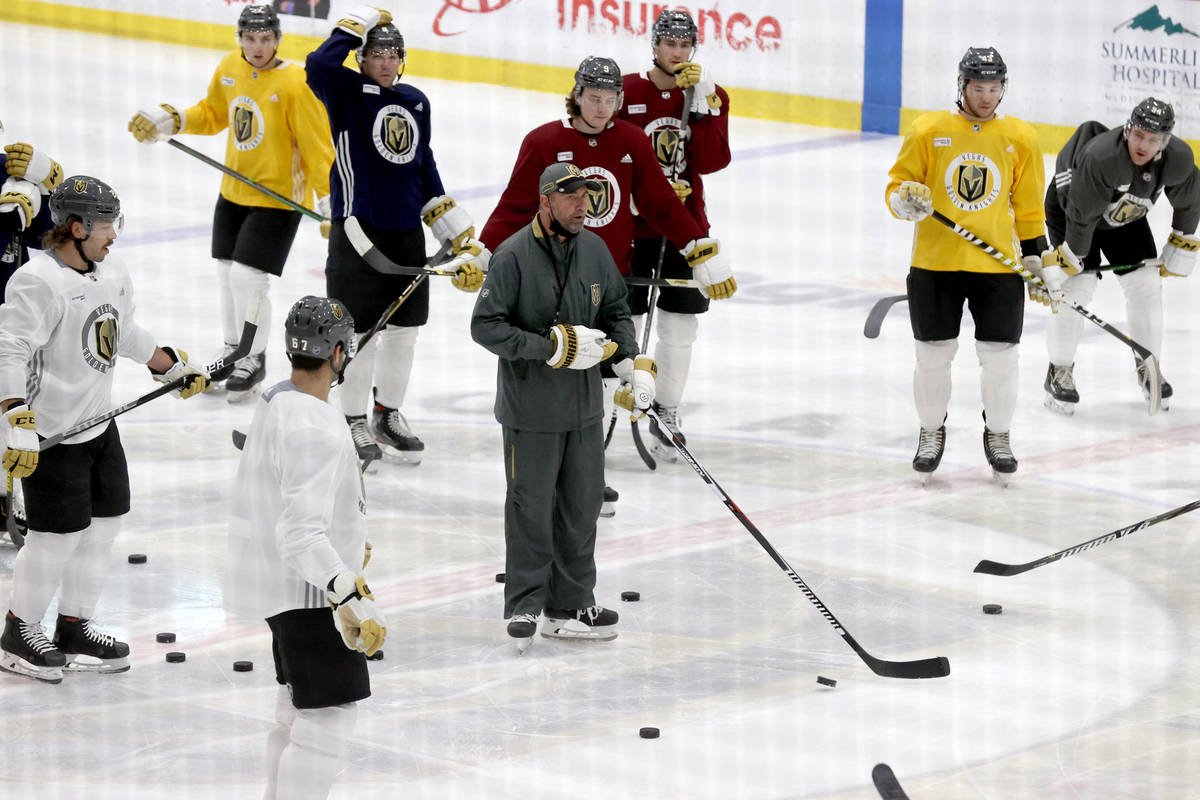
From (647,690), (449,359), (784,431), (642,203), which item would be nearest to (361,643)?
(647,690)

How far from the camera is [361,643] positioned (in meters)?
3.23

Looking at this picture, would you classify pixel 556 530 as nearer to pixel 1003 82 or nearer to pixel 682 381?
pixel 682 381

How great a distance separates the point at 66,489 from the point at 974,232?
3112mm

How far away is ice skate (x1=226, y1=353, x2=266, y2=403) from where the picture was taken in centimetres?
705

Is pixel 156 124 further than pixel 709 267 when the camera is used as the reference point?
Yes

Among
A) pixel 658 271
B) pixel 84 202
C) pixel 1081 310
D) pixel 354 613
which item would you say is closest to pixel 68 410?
pixel 84 202

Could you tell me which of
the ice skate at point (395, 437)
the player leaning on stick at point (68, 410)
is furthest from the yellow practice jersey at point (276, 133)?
the player leaning on stick at point (68, 410)

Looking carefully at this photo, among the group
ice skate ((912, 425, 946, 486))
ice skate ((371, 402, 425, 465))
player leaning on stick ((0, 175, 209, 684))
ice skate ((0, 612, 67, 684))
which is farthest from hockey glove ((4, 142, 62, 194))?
ice skate ((912, 425, 946, 486))

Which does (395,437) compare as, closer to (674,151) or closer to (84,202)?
(674,151)

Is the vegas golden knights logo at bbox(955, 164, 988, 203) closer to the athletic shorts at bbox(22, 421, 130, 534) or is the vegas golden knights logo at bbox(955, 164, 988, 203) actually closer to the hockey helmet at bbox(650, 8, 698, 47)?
the hockey helmet at bbox(650, 8, 698, 47)

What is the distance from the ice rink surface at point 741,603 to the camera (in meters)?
4.00

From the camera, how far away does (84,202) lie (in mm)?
4219

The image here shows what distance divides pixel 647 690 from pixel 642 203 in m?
1.81

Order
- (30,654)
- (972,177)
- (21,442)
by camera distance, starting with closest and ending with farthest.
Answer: (21,442)
(30,654)
(972,177)
